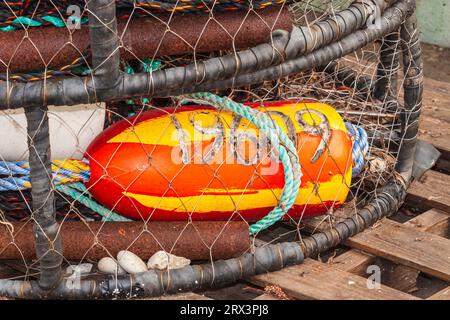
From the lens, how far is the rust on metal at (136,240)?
2.62 meters

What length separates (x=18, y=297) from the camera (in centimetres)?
252

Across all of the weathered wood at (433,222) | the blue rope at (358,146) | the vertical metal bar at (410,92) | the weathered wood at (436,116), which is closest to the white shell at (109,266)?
the blue rope at (358,146)

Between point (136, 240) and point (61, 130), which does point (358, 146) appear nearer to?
point (136, 240)

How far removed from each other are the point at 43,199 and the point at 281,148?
2.29 feet

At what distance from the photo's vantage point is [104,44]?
2.24 m

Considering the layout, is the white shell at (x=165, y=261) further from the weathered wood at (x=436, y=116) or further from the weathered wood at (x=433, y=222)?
the weathered wood at (x=436, y=116)

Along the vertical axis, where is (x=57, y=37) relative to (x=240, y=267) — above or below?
above

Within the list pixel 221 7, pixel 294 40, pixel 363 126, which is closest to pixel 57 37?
pixel 221 7

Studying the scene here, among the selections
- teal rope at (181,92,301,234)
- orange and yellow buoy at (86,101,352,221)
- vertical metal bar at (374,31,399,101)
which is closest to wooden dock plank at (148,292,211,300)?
orange and yellow buoy at (86,101,352,221)

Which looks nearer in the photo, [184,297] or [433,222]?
[184,297]

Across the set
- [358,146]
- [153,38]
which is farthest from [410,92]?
[153,38]

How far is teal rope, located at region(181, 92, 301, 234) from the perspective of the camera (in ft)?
8.81
